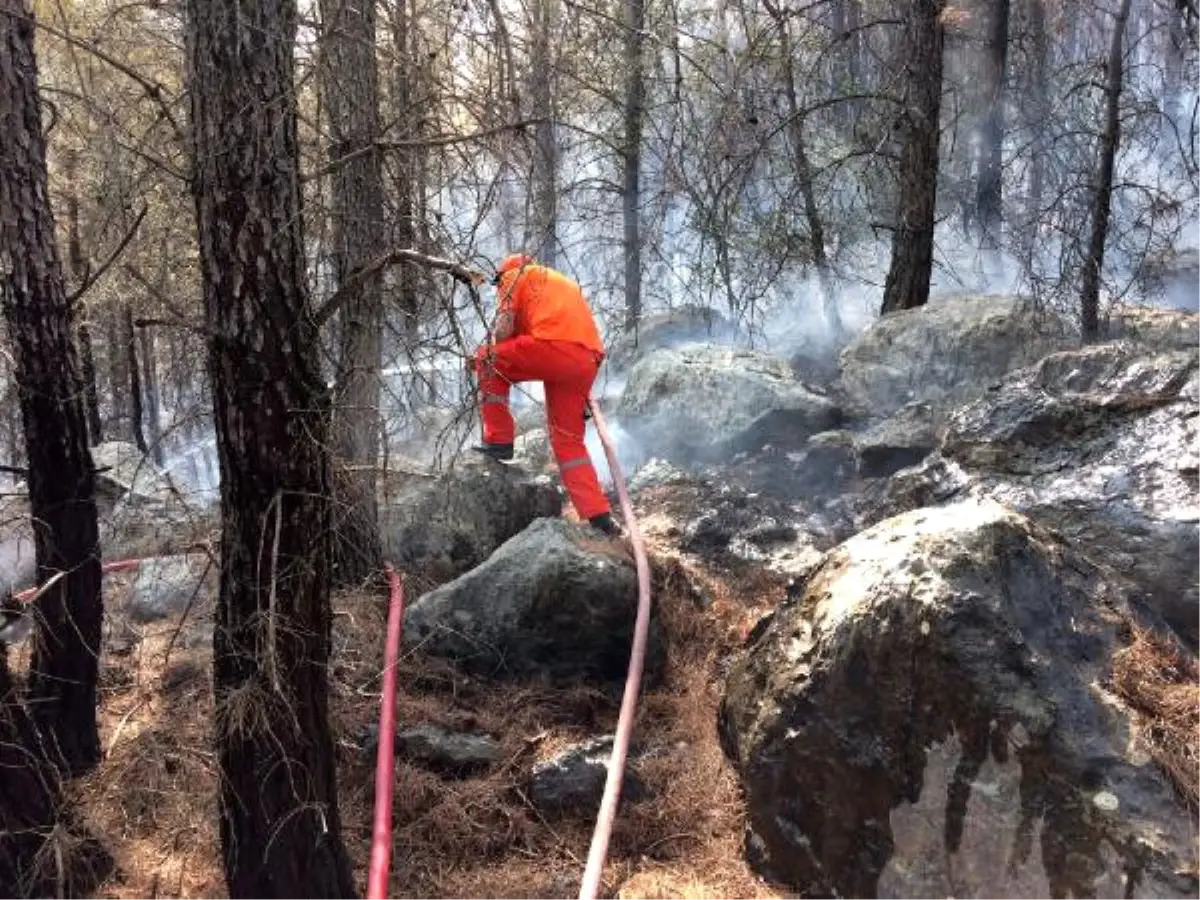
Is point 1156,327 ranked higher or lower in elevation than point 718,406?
higher

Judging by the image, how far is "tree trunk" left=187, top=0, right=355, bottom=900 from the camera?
2.64m

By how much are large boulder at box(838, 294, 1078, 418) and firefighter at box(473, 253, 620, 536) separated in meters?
3.30

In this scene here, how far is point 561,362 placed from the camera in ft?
19.1

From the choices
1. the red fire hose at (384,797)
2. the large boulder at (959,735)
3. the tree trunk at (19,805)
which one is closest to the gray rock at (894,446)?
the large boulder at (959,735)

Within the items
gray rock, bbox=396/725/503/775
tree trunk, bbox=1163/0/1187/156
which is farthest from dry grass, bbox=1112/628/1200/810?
tree trunk, bbox=1163/0/1187/156

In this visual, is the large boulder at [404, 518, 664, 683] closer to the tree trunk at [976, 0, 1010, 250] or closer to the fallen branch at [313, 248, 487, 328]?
the fallen branch at [313, 248, 487, 328]

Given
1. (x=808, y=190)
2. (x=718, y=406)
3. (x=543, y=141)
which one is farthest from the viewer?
(x=808, y=190)

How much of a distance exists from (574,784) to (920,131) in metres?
6.74

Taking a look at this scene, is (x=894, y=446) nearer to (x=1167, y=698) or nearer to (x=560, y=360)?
(x=560, y=360)

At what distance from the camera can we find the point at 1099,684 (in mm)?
3277

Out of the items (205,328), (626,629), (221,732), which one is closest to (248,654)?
(221,732)

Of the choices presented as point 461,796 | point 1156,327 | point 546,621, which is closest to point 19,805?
point 461,796

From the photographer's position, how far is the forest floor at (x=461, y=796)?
145 inches

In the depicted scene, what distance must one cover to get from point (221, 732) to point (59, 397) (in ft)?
6.65
